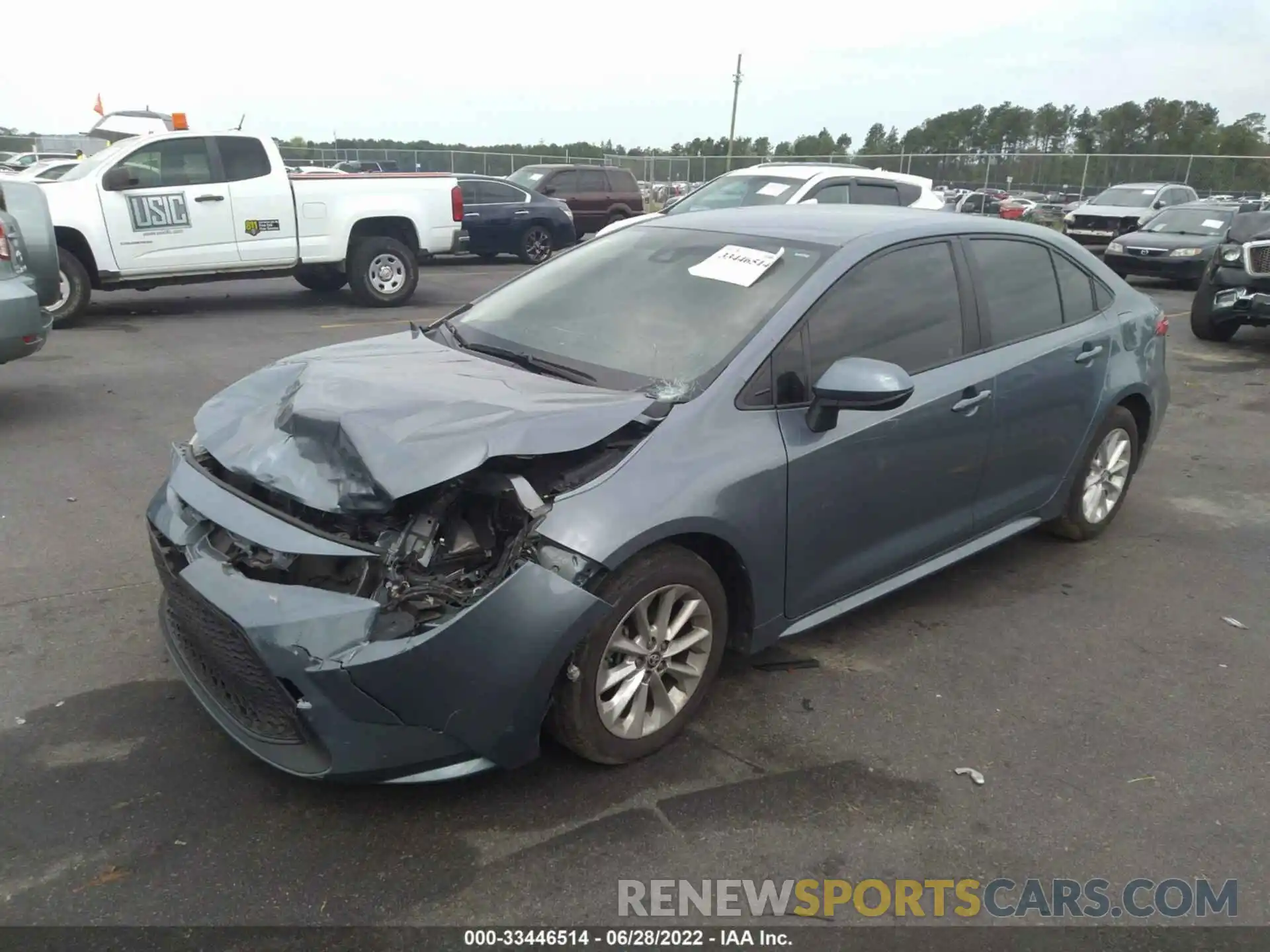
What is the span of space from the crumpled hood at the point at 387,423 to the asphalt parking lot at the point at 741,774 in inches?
36.3

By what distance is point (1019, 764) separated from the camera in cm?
322

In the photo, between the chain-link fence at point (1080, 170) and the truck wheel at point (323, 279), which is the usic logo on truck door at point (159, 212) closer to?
the truck wheel at point (323, 279)

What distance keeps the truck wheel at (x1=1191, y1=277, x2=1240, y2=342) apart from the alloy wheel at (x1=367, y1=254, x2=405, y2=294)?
963 centimetres

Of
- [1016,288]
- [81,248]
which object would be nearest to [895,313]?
[1016,288]

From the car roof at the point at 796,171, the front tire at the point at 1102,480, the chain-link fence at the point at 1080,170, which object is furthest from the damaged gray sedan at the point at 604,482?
the chain-link fence at the point at 1080,170

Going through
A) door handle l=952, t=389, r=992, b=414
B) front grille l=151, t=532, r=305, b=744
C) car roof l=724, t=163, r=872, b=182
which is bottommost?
front grille l=151, t=532, r=305, b=744

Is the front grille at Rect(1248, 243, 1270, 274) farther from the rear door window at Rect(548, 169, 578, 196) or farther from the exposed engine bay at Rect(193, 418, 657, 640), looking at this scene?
the rear door window at Rect(548, 169, 578, 196)

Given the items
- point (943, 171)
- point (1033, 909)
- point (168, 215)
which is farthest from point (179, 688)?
point (943, 171)

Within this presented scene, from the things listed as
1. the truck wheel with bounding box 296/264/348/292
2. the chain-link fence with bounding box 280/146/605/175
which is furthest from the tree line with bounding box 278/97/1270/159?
the truck wheel with bounding box 296/264/348/292

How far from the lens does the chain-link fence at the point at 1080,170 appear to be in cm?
2928

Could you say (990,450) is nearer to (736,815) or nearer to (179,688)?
(736,815)

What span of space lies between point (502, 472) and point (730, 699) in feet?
4.19

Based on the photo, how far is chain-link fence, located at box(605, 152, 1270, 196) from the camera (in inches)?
1153

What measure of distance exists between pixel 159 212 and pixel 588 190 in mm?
10874
